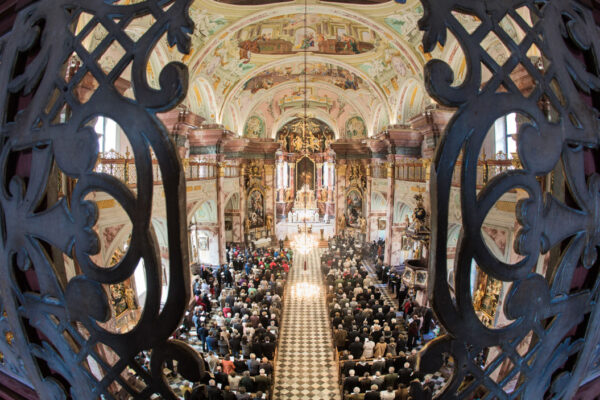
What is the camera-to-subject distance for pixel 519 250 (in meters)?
1.30

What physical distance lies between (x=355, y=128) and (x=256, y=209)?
32.8 feet

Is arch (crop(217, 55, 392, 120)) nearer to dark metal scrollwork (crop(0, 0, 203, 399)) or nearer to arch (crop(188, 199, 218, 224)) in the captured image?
arch (crop(188, 199, 218, 224))

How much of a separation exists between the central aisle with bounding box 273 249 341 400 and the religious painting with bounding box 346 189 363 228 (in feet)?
37.2

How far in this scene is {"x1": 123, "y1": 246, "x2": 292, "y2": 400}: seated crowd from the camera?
698 cm

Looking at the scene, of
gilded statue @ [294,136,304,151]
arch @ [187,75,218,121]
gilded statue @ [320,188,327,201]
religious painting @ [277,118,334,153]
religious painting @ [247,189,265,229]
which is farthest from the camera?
gilded statue @ [320,188,327,201]

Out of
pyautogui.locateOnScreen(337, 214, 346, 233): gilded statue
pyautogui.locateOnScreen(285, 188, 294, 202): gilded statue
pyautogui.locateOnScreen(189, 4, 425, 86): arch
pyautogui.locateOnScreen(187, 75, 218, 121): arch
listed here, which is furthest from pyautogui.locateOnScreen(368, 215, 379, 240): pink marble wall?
pyautogui.locateOnScreen(187, 75, 218, 121): arch

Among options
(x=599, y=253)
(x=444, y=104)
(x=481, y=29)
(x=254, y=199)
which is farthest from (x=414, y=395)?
(x=254, y=199)

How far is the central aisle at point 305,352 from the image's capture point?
25.3ft

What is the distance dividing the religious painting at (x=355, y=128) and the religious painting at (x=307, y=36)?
907cm

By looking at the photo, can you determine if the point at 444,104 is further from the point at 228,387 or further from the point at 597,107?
the point at 228,387

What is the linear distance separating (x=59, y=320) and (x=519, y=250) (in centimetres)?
194

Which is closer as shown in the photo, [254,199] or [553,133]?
[553,133]

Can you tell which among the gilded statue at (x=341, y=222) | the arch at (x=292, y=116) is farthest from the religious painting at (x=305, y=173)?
the gilded statue at (x=341, y=222)

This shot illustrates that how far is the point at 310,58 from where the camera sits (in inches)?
678
